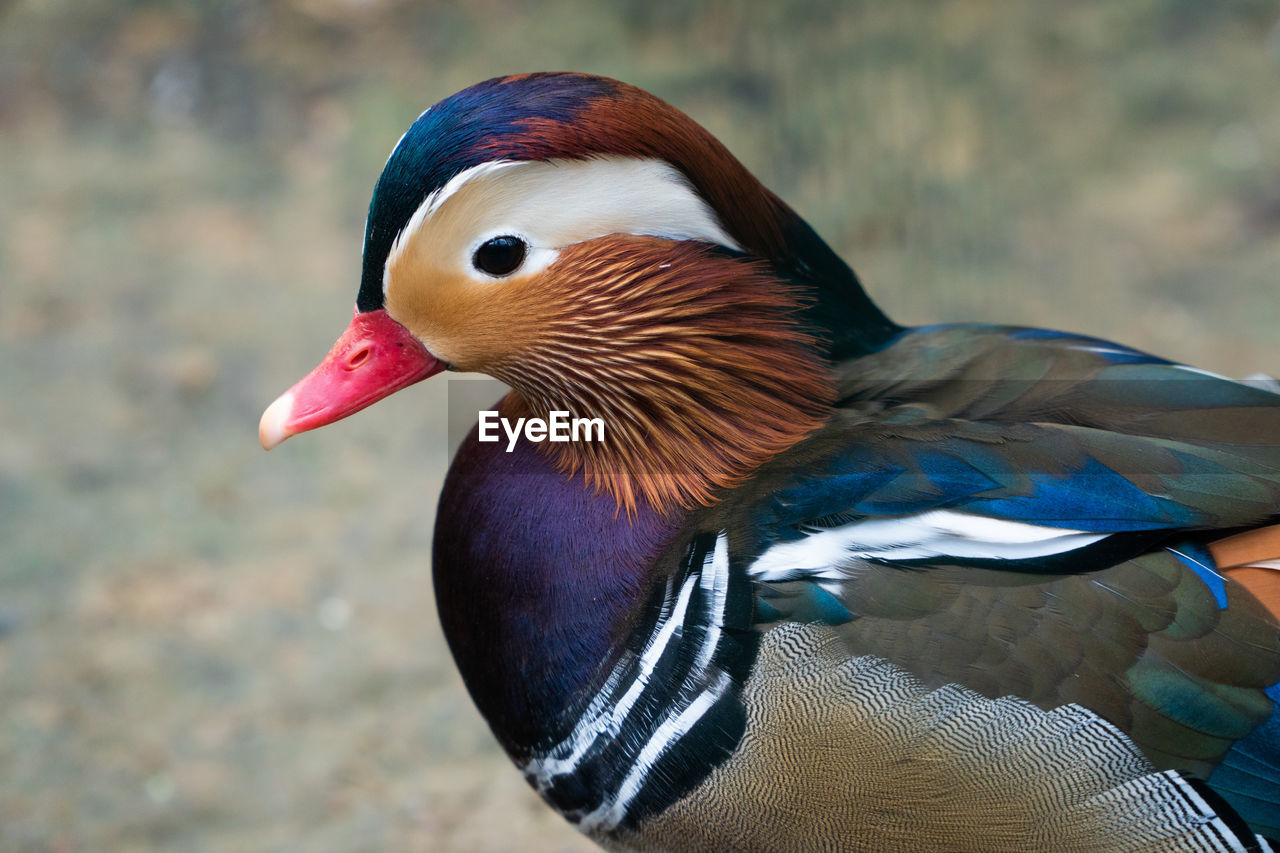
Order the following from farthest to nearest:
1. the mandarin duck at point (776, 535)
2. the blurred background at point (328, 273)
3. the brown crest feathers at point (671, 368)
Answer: the blurred background at point (328, 273) → the brown crest feathers at point (671, 368) → the mandarin duck at point (776, 535)

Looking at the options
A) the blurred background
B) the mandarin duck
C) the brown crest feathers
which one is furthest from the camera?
the blurred background

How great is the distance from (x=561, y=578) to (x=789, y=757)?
12.8 inches

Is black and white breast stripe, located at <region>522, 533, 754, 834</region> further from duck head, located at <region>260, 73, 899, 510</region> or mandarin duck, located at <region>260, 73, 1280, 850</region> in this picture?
duck head, located at <region>260, 73, 899, 510</region>

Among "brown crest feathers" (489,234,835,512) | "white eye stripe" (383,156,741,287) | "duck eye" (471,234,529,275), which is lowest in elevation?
"brown crest feathers" (489,234,835,512)

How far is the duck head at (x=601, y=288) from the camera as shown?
1224 mm

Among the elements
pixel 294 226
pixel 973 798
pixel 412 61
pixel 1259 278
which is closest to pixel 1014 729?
→ pixel 973 798

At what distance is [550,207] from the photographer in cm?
125

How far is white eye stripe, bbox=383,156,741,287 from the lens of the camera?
1.22 metres

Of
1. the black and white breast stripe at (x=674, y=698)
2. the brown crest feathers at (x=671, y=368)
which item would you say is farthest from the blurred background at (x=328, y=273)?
the brown crest feathers at (x=671, y=368)

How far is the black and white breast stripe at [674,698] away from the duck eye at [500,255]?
0.37 meters

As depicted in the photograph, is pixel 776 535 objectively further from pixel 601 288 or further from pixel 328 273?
pixel 328 273

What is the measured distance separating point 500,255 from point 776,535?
17.0 inches

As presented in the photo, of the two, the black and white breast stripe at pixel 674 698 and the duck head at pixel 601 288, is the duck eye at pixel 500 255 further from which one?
the black and white breast stripe at pixel 674 698

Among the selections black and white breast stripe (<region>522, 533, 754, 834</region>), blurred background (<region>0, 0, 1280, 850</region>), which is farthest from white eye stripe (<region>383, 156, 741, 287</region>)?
blurred background (<region>0, 0, 1280, 850</region>)
